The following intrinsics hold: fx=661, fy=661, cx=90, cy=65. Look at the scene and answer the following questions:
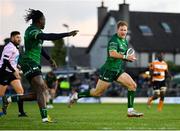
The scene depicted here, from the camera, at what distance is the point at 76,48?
121 metres

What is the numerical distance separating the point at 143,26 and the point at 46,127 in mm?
69665

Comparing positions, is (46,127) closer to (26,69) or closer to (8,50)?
(26,69)

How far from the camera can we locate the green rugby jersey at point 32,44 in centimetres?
1380

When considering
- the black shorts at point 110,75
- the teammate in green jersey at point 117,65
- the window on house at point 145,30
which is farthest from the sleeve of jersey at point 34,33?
the window on house at point 145,30

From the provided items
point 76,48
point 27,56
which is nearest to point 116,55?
point 27,56

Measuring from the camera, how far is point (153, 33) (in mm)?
81312

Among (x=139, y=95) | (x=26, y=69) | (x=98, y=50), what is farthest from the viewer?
(x=98, y=50)

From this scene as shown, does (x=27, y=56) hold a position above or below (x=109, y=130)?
above

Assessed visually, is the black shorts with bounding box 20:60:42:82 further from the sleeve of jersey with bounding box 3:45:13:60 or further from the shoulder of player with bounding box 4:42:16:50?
the shoulder of player with bounding box 4:42:16:50

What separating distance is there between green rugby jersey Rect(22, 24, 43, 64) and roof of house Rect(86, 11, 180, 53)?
65.2m

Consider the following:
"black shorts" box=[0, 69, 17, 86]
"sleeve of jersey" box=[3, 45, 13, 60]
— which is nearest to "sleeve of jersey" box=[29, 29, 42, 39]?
"sleeve of jersey" box=[3, 45, 13, 60]

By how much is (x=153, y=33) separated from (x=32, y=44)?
67.9 metres

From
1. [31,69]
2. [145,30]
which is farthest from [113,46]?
[145,30]

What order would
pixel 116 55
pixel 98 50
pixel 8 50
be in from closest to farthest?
pixel 116 55, pixel 8 50, pixel 98 50
